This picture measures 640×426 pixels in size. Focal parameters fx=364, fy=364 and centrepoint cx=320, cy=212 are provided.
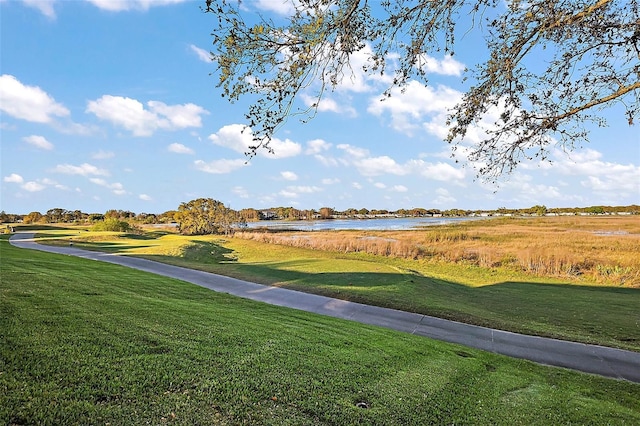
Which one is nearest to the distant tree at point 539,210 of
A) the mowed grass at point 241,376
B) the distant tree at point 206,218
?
the distant tree at point 206,218

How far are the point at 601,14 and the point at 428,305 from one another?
30.6 feet

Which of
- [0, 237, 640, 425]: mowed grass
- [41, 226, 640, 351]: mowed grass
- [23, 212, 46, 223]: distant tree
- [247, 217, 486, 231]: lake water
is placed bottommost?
[41, 226, 640, 351]: mowed grass

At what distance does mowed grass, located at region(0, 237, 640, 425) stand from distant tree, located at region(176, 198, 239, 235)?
176 ft

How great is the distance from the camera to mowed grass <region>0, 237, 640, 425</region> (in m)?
3.20

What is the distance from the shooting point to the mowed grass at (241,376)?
3201mm

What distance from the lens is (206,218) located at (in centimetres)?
5981

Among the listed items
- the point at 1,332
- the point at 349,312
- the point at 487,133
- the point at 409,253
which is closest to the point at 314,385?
the point at 1,332

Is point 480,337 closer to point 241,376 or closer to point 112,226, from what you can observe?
point 241,376

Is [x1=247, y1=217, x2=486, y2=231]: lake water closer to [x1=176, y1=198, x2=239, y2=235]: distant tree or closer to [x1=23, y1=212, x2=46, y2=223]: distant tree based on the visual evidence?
[x1=176, y1=198, x2=239, y2=235]: distant tree

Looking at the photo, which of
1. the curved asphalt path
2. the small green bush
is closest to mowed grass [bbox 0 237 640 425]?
the curved asphalt path

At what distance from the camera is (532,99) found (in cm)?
561

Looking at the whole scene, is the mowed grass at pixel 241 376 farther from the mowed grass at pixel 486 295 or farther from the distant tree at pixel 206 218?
the distant tree at pixel 206 218

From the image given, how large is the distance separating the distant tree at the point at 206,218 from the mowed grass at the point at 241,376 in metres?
53.6

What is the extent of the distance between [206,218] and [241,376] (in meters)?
58.6
